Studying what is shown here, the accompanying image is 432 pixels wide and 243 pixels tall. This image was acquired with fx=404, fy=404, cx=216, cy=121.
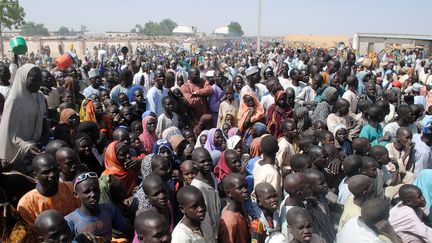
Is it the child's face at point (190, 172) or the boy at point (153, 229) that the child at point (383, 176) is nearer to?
the child's face at point (190, 172)

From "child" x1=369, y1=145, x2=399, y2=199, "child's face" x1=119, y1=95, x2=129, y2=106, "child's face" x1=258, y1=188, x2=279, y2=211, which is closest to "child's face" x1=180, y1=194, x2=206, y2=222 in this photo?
"child's face" x1=258, y1=188, x2=279, y2=211

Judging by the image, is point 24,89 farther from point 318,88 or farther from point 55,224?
point 318,88

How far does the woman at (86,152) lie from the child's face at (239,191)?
5.81 feet

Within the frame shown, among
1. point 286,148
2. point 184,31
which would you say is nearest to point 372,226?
point 286,148

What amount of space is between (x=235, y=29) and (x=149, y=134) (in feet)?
339

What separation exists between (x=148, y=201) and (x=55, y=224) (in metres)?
1.09

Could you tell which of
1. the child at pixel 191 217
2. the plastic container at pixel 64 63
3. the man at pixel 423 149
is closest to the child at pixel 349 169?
the man at pixel 423 149

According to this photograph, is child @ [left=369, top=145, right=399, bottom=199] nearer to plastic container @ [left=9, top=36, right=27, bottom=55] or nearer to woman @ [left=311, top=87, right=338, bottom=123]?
woman @ [left=311, top=87, right=338, bottom=123]

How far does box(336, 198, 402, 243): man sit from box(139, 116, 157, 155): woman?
2.93 m

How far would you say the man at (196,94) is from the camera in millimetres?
6922

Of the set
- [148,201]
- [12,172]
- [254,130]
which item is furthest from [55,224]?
[254,130]

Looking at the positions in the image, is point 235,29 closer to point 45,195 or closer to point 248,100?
point 248,100

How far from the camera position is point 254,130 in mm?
5848

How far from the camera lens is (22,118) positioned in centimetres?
400
